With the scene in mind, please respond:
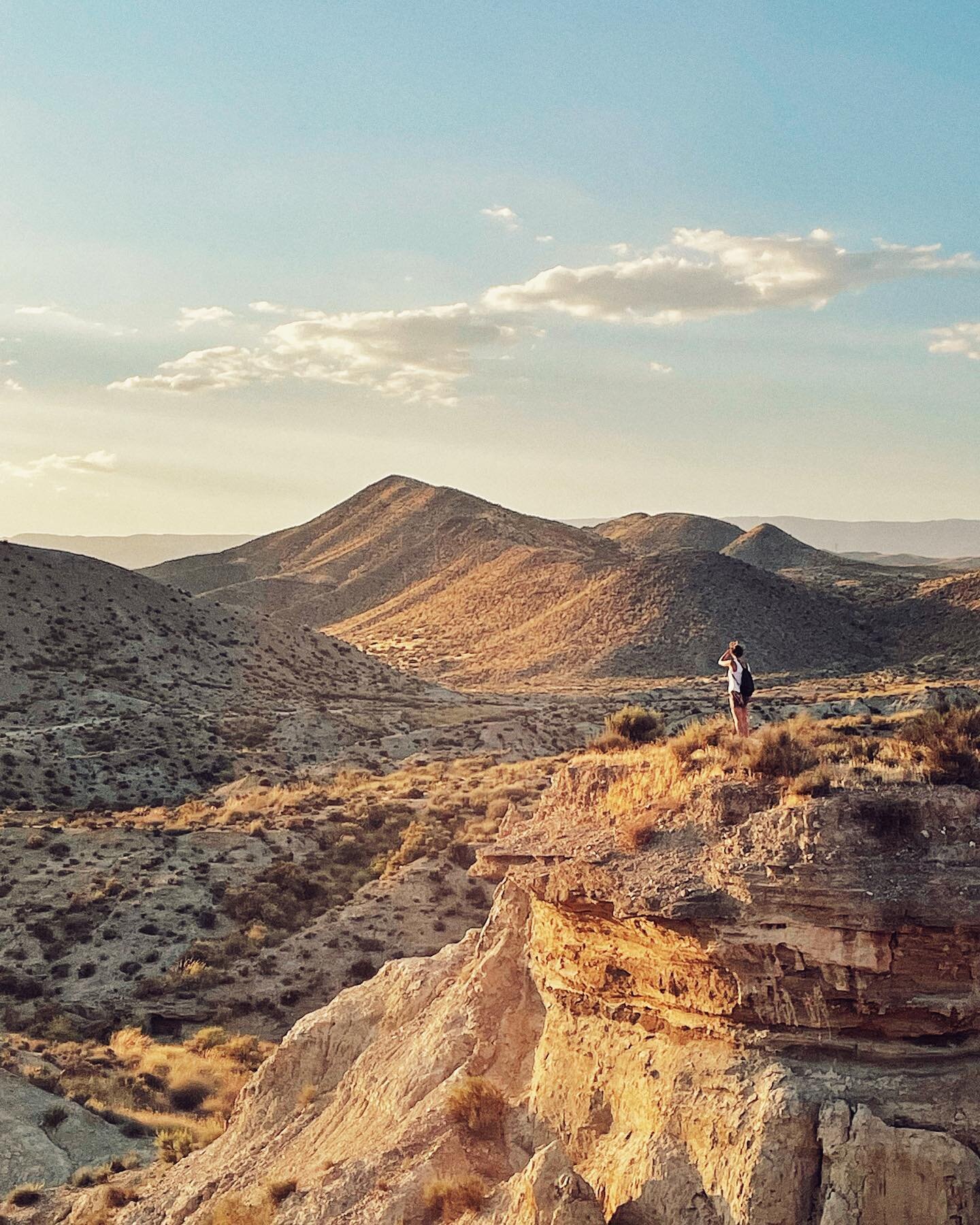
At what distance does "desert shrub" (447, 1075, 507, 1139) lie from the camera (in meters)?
8.69

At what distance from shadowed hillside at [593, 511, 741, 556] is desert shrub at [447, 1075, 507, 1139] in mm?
135122

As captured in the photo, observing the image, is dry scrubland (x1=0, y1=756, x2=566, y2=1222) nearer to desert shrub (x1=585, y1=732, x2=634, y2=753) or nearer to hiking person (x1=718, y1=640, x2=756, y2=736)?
desert shrub (x1=585, y1=732, x2=634, y2=753)

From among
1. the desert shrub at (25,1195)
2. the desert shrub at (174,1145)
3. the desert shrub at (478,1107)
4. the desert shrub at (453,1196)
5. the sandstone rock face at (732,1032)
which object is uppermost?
the sandstone rock face at (732,1032)

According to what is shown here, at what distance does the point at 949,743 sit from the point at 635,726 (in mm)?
4209

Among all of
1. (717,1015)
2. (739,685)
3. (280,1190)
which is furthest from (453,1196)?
(739,685)

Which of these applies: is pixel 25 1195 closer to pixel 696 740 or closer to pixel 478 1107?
pixel 478 1107

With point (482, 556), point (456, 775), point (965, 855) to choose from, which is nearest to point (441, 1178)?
point (965, 855)

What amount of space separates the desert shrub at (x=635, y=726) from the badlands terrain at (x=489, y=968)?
1.5 inches

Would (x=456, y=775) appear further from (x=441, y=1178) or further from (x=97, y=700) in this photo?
(x=441, y=1178)

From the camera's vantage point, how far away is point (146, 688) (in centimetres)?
5253

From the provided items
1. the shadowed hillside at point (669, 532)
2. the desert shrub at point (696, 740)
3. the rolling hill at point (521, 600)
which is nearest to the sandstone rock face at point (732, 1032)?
the desert shrub at point (696, 740)

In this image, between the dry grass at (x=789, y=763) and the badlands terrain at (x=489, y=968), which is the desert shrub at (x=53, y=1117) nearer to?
the badlands terrain at (x=489, y=968)

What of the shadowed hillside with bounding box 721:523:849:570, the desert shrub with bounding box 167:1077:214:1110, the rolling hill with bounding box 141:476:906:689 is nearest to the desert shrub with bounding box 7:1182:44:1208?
the desert shrub with bounding box 167:1077:214:1110

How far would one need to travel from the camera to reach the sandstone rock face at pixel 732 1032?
6566 millimetres
